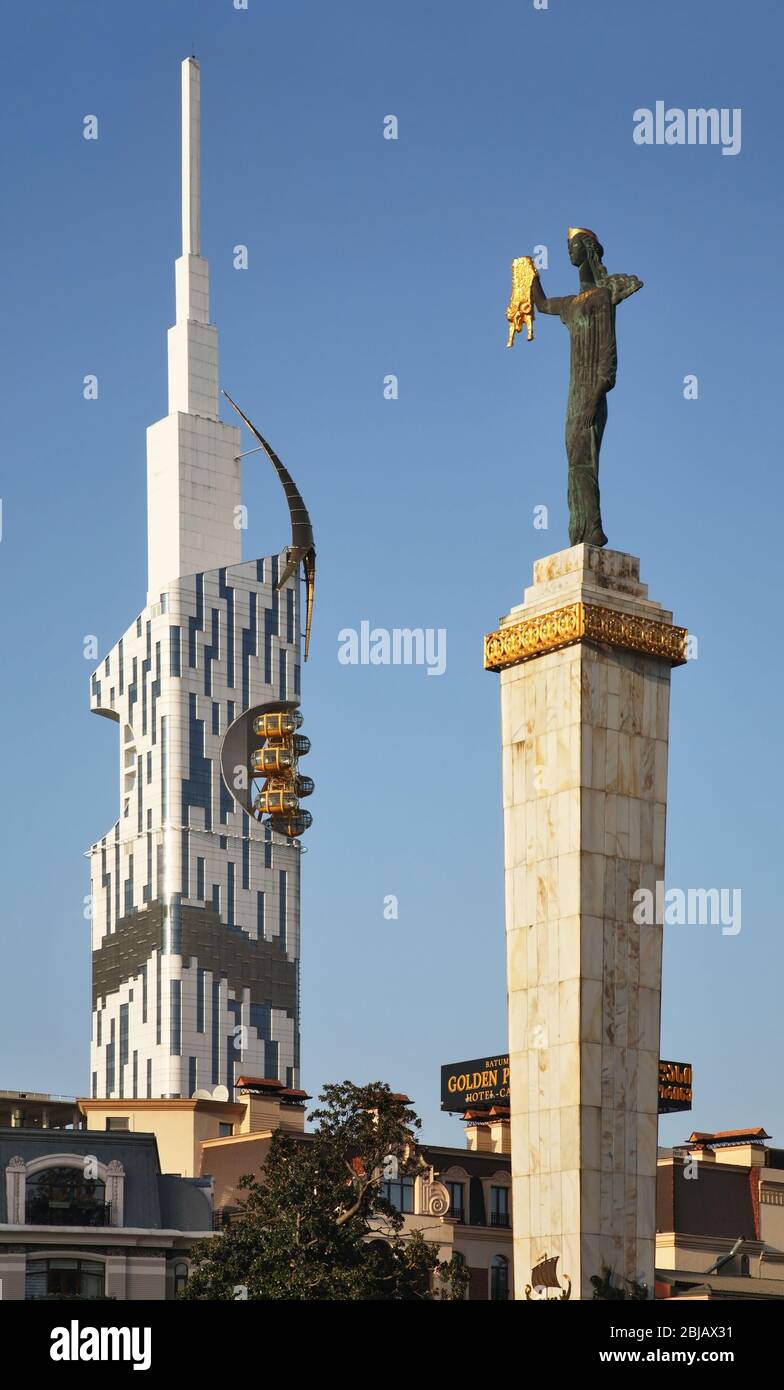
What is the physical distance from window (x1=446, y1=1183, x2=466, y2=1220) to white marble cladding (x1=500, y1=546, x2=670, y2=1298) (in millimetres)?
44991

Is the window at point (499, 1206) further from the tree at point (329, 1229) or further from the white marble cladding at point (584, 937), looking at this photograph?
the white marble cladding at point (584, 937)

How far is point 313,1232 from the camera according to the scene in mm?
73812

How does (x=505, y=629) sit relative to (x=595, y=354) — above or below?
below

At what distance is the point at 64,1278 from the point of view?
84.7 metres

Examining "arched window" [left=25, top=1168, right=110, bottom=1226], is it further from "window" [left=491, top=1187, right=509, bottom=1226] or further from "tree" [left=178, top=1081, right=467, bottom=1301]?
"window" [left=491, top=1187, right=509, bottom=1226]

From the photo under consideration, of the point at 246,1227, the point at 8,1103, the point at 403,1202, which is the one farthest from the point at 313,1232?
the point at 8,1103

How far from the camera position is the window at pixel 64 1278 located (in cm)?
8412

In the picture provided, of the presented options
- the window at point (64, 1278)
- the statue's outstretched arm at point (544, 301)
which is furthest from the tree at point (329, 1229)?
the statue's outstretched arm at point (544, 301)

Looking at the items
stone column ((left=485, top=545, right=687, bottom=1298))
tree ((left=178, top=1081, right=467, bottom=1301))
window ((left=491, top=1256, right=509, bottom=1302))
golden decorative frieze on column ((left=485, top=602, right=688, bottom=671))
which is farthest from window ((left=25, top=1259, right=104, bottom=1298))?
golden decorative frieze on column ((left=485, top=602, right=688, bottom=671))

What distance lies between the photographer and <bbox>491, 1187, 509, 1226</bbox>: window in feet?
327

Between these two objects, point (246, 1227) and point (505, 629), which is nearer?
point (505, 629)

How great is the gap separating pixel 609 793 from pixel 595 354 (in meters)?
10.3

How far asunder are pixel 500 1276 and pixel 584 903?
159 feet
